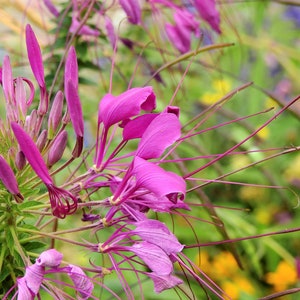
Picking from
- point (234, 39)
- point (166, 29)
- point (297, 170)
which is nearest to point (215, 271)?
point (297, 170)

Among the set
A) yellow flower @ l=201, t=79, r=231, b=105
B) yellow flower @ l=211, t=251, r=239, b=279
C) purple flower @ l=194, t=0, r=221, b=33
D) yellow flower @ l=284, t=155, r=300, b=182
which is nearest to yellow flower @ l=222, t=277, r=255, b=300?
yellow flower @ l=211, t=251, r=239, b=279

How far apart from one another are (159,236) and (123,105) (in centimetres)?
10

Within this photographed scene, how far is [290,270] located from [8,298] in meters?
0.81

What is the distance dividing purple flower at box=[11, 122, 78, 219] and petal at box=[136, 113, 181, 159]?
0.21 ft

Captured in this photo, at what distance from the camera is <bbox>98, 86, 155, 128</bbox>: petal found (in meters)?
0.52

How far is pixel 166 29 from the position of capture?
80cm

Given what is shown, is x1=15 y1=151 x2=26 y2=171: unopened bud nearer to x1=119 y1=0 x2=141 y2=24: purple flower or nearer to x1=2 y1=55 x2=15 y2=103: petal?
x1=2 y1=55 x2=15 y2=103: petal

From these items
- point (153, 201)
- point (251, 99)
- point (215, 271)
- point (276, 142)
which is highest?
point (153, 201)

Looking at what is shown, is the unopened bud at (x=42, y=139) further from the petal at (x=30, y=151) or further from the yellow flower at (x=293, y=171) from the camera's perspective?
the yellow flower at (x=293, y=171)

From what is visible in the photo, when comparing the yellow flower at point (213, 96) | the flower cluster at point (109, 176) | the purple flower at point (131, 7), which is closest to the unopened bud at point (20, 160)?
the flower cluster at point (109, 176)

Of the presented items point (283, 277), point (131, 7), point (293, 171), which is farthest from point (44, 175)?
point (293, 171)

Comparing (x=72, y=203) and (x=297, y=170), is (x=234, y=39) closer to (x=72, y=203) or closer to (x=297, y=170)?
(x=297, y=170)

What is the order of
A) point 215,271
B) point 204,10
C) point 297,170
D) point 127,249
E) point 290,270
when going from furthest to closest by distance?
point 297,170 < point 215,271 < point 290,270 < point 204,10 < point 127,249

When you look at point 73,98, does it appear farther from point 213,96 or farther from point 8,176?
point 213,96
